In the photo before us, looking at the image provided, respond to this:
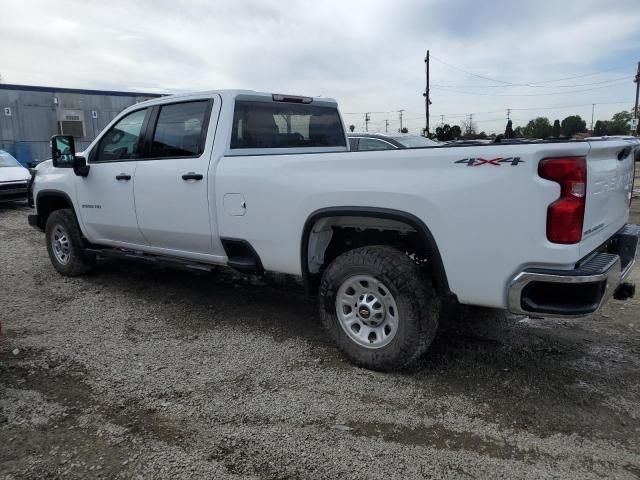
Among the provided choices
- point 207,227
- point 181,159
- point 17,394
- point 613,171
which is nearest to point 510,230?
point 613,171

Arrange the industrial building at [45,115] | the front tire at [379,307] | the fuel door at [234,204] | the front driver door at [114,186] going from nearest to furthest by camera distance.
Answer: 1. the front tire at [379,307]
2. the fuel door at [234,204]
3. the front driver door at [114,186]
4. the industrial building at [45,115]

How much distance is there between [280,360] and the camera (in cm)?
400

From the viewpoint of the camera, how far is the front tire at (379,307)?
345 centimetres

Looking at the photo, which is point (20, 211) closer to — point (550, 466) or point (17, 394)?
point (17, 394)

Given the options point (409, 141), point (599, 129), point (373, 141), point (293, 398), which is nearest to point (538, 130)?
point (599, 129)

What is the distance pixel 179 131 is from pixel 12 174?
1053cm

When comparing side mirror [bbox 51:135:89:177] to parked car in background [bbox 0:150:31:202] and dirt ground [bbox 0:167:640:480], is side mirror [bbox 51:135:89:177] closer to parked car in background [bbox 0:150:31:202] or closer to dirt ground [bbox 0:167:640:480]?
dirt ground [bbox 0:167:640:480]

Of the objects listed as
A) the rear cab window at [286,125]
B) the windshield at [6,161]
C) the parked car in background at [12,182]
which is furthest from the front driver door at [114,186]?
→ the windshield at [6,161]

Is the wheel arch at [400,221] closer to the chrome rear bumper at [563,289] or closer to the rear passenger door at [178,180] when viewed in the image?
the chrome rear bumper at [563,289]

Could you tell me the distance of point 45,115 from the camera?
20.4 metres

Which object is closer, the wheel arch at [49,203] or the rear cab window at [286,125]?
the rear cab window at [286,125]

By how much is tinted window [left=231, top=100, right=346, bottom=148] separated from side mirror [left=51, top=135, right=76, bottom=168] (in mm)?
2240

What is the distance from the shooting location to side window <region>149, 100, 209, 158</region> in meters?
4.61

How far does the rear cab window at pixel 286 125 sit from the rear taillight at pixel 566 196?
2.59 metres
